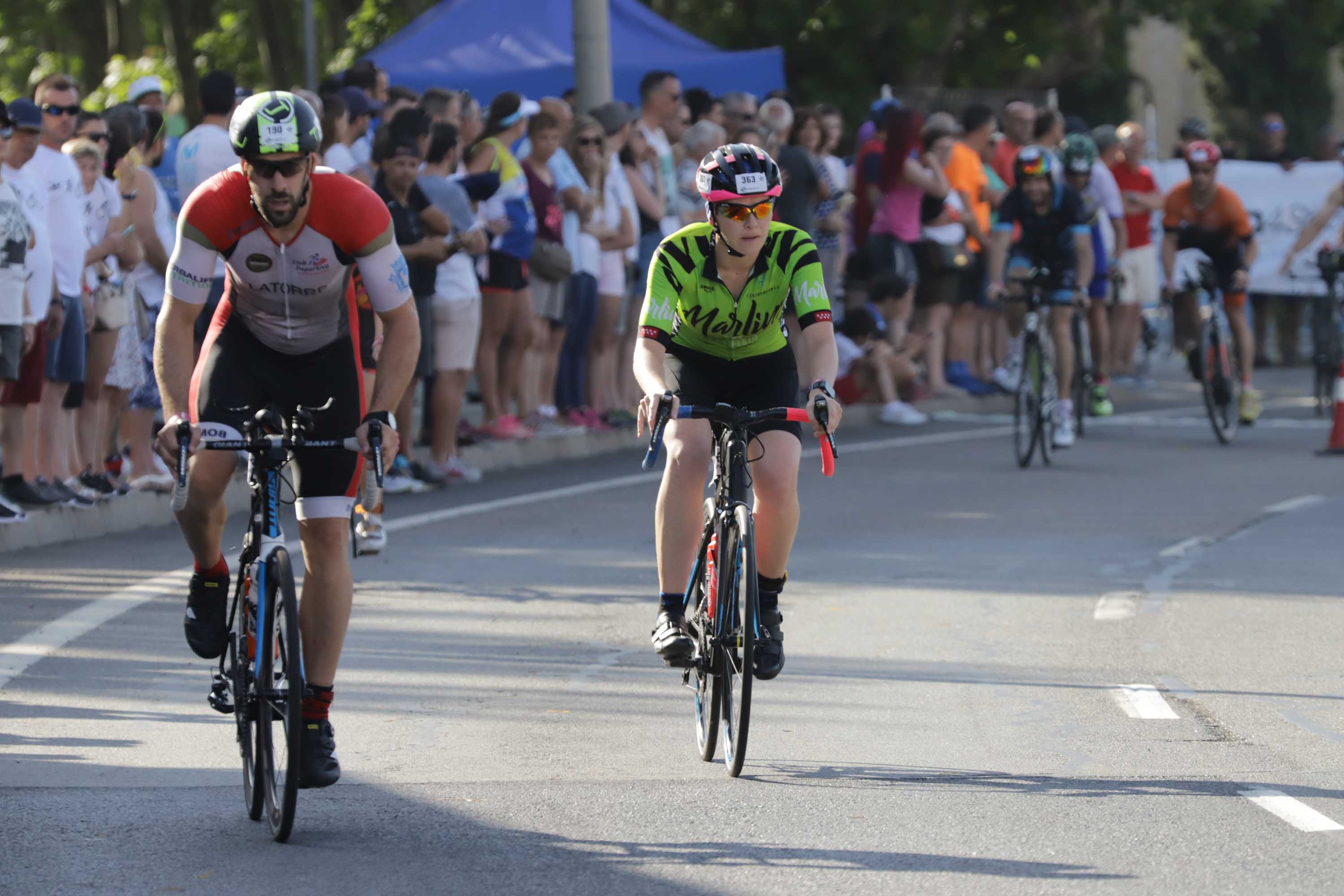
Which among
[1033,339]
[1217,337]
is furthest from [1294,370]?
[1033,339]

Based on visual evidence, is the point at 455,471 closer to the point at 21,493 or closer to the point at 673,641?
the point at 21,493

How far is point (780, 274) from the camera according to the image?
293 inches

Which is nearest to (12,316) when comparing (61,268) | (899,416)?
(61,268)

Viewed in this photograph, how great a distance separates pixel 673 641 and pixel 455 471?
25.2 ft

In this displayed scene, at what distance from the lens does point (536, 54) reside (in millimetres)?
22031

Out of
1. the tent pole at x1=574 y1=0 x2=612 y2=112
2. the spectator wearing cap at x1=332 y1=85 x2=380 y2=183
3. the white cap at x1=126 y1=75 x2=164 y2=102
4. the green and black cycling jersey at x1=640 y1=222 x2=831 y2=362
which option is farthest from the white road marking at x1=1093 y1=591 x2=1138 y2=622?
the tent pole at x1=574 y1=0 x2=612 y2=112

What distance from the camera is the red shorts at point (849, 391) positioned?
19.2 m

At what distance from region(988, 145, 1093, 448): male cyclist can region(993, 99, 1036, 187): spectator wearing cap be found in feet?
12.5

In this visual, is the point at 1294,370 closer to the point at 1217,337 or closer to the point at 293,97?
the point at 1217,337

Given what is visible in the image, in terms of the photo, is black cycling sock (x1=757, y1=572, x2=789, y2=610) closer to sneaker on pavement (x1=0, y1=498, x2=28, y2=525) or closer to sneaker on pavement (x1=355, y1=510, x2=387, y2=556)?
sneaker on pavement (x1=355, y1=510, x2=387, y2=556)

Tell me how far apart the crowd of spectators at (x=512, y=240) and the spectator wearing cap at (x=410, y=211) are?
2 cm

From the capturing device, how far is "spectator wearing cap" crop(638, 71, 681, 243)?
17.2 metres

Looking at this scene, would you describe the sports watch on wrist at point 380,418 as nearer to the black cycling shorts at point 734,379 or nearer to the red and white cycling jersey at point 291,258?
the red and white cycling jersey at point 291,258

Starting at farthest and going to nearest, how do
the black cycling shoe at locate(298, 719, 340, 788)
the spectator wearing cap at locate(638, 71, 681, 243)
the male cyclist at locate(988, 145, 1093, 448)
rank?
the spectator wearing cap at locate(638, 71, 681, 243) < the male cyclist at locate(988, 145, 1093, 448) < the black cycling shoe at locate(298, 719, 340, 788)
